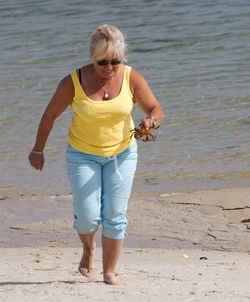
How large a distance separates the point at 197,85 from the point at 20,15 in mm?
10544

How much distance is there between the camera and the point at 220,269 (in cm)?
479

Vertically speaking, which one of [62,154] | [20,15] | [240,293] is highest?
[240,293]

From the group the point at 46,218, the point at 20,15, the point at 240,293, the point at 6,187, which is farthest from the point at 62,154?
the point at 20,15

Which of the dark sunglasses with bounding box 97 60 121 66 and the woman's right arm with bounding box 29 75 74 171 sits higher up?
the dark sunglasses with bounding box 97 60 121 66

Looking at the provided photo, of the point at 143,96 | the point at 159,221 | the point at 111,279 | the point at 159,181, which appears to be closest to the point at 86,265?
the point at 111,279

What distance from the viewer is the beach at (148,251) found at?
416cm

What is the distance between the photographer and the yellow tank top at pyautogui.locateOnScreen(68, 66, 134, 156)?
13.6ft

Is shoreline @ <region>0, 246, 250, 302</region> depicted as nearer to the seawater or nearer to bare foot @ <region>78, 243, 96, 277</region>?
bare foot @ <region>78, 243, 96, 277</region>

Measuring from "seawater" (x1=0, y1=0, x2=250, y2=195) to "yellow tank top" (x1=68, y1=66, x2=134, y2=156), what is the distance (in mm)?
3140

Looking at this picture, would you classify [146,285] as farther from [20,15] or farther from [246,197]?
[20,15]

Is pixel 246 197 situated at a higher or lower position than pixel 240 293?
lower

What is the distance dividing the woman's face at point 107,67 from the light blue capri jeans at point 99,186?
488mm

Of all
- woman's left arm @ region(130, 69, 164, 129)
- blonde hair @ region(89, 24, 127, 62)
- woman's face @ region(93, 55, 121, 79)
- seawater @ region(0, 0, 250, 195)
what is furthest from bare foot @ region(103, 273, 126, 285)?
seawater @ region(0, 0, 250, 195)

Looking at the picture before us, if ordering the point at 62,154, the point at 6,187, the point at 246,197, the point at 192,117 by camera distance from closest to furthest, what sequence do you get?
the point at 246,197, the point at 6,187, the point at 62,154, the point at 192,117
